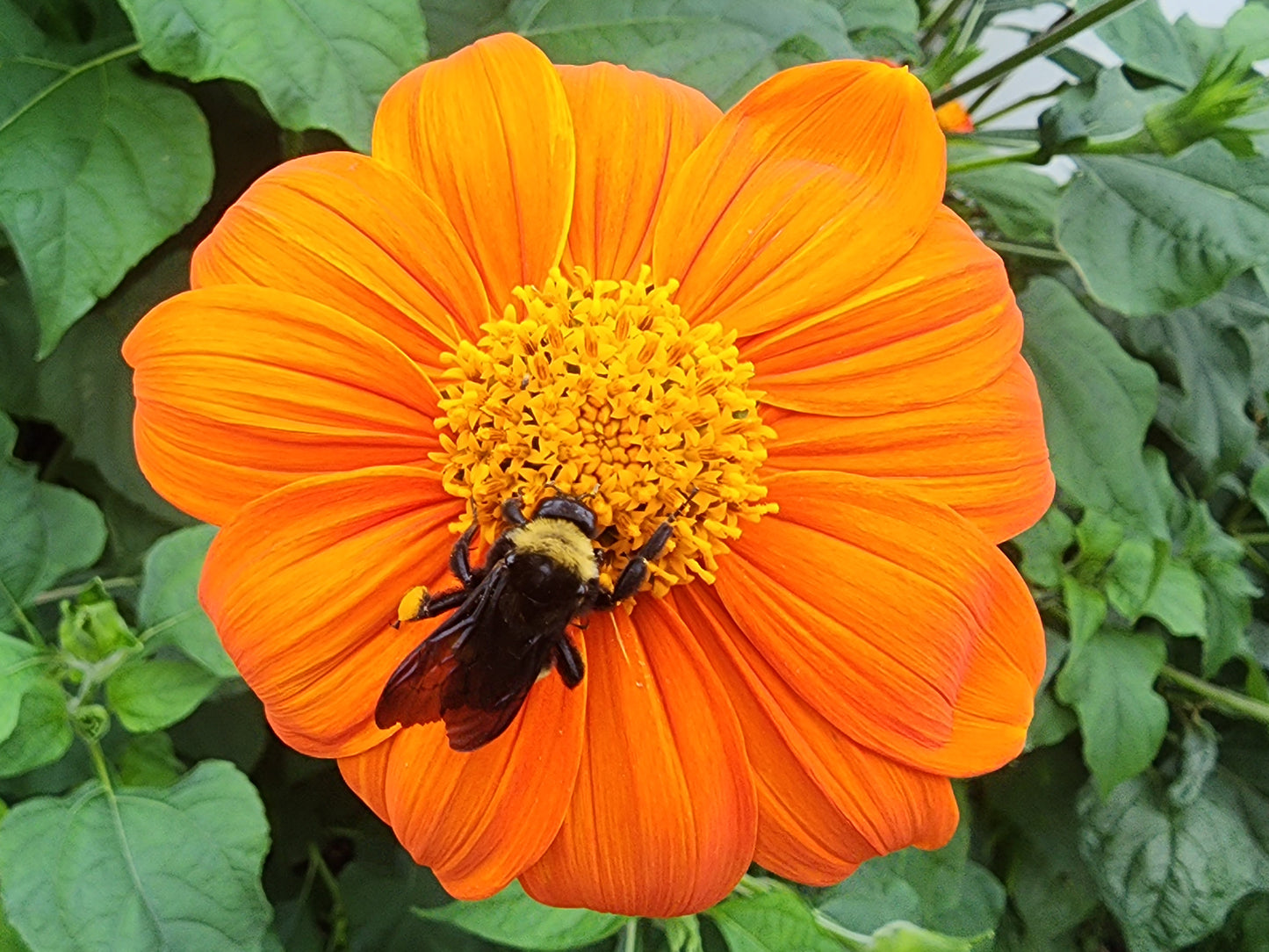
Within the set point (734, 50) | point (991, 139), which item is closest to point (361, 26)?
point (734, 50)

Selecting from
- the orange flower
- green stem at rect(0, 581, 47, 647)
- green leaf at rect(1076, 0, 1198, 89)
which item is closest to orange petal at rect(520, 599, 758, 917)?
the orange flower

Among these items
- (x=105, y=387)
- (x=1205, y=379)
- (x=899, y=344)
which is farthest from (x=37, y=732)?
(x=1205, y=379)

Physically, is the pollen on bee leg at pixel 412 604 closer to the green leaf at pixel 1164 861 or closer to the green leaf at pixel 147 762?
the green leaf at pixel 147 762

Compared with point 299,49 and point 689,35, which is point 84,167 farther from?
point 689,35

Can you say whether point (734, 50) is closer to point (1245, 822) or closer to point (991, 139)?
point (991, 139)

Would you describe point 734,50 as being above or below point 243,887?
above
